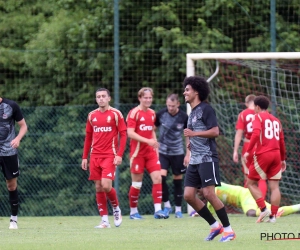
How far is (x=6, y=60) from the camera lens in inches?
772

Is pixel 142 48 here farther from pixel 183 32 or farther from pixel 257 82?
pixel 257 82

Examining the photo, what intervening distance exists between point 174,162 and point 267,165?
8.09 ft

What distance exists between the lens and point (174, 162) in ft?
51.5

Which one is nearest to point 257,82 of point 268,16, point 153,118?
point 268,16

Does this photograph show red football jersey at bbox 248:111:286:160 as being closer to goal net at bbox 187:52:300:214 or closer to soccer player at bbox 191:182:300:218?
soccer player at bbox 191:182:300:218

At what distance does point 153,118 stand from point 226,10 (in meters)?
5.21

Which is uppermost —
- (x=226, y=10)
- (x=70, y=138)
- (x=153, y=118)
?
(x=226, y=10)

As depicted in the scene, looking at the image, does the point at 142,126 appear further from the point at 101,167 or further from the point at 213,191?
the point at 213,191

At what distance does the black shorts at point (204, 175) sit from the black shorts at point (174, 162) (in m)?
5.25

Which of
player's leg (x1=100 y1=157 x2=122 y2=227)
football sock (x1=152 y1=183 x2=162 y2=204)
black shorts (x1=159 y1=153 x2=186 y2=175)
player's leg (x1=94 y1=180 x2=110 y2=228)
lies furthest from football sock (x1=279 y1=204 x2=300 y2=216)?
player's leg (x1=94 y1=180 x2=110 y2=228)

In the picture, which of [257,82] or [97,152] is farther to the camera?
[257,82]

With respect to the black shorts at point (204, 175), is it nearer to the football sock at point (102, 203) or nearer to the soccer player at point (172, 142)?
the football sock at point (102, 203)

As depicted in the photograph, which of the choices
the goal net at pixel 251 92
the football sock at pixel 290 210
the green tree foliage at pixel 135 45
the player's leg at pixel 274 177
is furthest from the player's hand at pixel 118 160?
the green tree foliage at pixel 135 45

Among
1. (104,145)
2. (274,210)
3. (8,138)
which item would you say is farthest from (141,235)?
(274,210)
